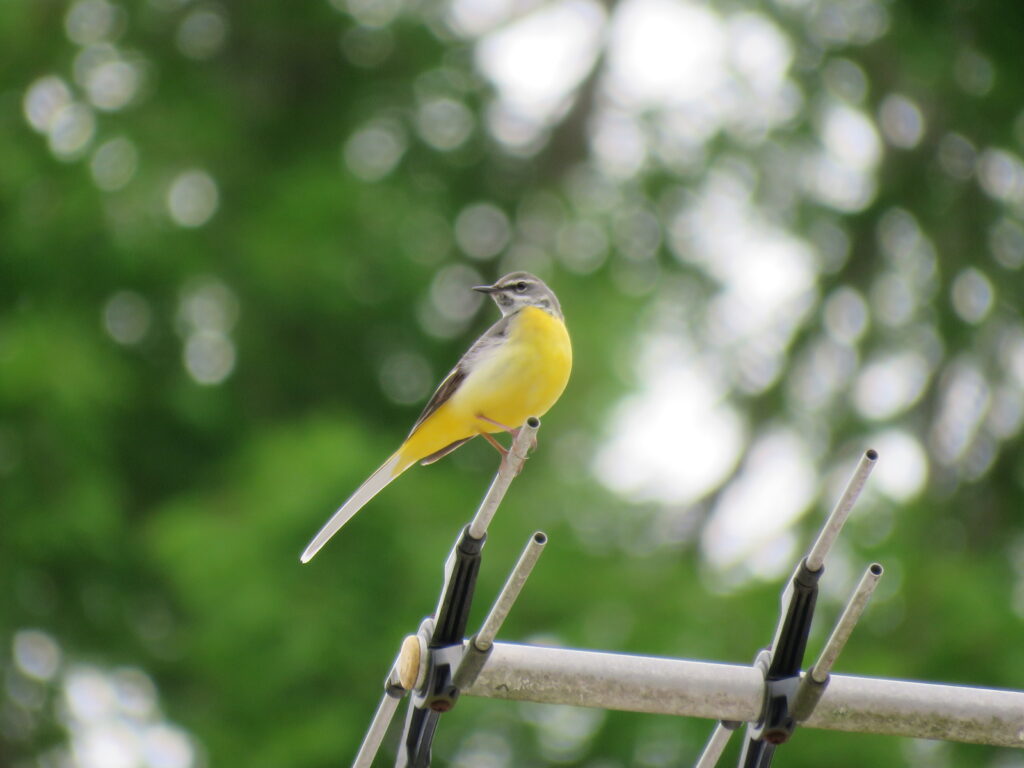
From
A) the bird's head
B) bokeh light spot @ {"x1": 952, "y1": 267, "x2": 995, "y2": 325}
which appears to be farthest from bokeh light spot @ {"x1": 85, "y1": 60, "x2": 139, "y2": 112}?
bokeh light spot @ {"x1": 952, "y1": 267, "x2": 995, "y2": 325}

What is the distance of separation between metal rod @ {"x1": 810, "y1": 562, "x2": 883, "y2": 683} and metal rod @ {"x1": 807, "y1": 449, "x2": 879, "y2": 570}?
112 millimetres

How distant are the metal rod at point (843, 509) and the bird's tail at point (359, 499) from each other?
1.77m

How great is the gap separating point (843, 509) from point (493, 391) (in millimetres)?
2326

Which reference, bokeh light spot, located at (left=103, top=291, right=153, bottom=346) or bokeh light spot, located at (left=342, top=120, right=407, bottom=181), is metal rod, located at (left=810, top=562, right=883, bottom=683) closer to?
bokeh light spot, located at (left=103, top=291, right=153, bottom=346)

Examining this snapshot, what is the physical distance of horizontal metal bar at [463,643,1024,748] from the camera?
3.40 meters

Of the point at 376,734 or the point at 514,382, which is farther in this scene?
the point at 514,382

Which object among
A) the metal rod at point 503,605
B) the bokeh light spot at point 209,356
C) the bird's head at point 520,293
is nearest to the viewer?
the metal rod at point 503,605

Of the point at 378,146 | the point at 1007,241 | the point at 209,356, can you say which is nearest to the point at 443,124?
the point at 378,146

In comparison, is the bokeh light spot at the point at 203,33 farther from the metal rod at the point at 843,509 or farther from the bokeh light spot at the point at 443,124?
the metal rod at the point at 843,509

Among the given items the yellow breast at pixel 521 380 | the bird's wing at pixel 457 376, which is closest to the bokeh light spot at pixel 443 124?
the bird's wing at pixel 457 376

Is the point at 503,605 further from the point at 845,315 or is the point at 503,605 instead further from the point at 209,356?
the point at 845,315

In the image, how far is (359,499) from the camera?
548 centimetres

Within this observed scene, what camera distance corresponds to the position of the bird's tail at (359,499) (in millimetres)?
4832

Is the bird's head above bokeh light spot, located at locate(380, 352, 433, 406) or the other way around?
above
